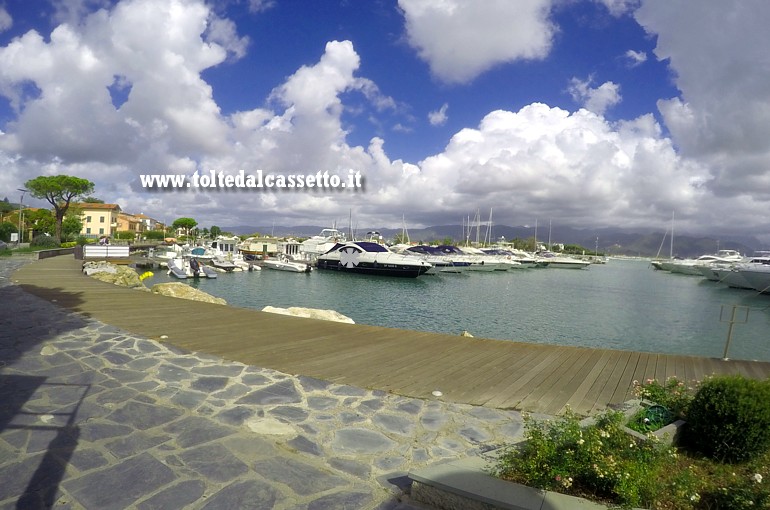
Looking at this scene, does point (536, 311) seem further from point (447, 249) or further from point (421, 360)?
point (447, 249)

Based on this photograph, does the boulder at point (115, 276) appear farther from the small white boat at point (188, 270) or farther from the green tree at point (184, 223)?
the green tree at point (184, 223)

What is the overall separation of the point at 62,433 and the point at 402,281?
36931 millimetres

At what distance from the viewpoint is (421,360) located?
604 cm

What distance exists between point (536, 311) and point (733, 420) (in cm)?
2125

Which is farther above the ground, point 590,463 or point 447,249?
point 447,249

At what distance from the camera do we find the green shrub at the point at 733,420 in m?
3.11

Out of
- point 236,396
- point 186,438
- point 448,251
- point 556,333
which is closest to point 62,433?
point 186,438

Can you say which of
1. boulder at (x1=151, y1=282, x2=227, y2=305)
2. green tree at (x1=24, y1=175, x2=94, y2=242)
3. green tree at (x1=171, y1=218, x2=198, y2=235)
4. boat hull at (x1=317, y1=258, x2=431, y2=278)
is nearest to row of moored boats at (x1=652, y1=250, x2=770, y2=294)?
boat hull at (x1=317, y1=258, x2=431, y2=278)

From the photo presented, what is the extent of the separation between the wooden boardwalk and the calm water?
855 centimetres

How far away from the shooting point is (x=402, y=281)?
3994 cm

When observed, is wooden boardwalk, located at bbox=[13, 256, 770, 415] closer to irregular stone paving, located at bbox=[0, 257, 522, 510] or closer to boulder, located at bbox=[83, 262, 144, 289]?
irregular stone paving, located at bbox=[0, 257, 522, 510]

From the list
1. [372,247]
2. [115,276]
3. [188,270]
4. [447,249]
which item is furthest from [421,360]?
[447,249]

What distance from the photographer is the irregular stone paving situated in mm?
2643

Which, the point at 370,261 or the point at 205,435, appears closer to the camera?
the point at 205,435
